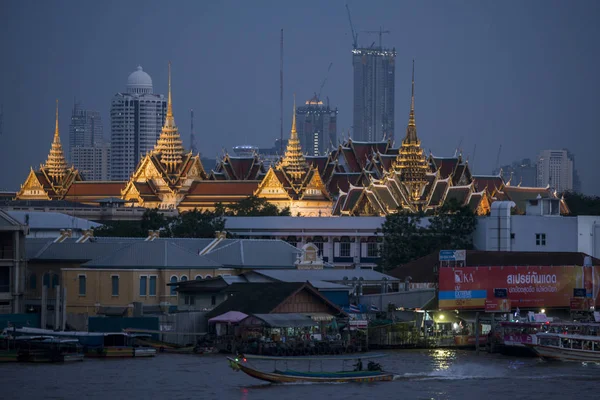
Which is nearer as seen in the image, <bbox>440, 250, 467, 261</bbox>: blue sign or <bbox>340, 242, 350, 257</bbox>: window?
<bbox>440, 250, 467, 261</bbox>: blue sign

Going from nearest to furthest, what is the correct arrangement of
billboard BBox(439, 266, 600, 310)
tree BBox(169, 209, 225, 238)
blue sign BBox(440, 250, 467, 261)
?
1. billboard BBox(439, 266, 600, 310)
2. blue sign BBox(440, 250, 467, 261)
3. tree BBox(169, 209, 225, 238)

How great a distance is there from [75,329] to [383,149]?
112 metres

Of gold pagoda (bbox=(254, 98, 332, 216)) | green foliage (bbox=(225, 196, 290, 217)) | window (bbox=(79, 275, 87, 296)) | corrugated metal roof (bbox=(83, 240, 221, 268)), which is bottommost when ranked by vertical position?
window (bbox=(79, 275, 87, 296))

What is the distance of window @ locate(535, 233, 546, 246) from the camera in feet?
313

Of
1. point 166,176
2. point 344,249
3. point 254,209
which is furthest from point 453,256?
point 166,176

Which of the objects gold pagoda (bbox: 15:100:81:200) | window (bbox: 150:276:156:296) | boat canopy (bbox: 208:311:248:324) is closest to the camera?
boat canopy (bbox: 208:311:248:324)

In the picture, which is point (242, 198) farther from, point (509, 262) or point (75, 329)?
point (75, 329)

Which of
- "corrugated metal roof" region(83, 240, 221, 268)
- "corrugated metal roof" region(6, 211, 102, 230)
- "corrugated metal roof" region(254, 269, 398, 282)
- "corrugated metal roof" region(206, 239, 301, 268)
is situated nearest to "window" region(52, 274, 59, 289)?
"corrugated metal roof" region(83, 240, 221, 268)

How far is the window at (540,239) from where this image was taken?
313 feet

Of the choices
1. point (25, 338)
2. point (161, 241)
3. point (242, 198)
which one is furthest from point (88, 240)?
point (242, 198)

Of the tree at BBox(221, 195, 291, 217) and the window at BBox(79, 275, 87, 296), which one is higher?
the tree at BBox(221, 195, 291, 217)

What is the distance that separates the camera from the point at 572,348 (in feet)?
236

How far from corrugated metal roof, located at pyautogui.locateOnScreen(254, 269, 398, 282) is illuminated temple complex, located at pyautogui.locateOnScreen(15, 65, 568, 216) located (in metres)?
65.4

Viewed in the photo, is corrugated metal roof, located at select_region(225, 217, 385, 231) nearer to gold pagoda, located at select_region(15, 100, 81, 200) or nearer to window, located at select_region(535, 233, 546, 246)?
window, located at select_region(535, 233, 546, 246)
